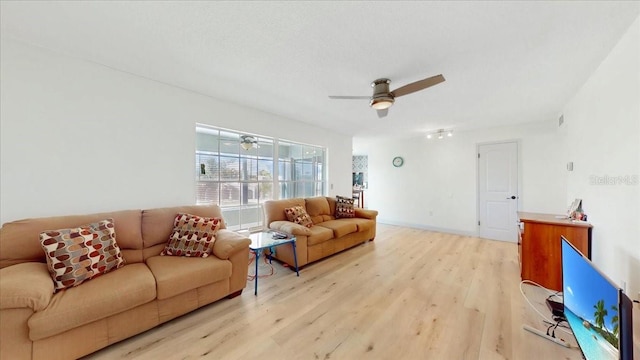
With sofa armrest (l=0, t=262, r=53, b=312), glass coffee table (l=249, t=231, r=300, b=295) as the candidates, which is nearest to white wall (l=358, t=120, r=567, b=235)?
glass coffee table (l=249, t=231, r=300, b=295)

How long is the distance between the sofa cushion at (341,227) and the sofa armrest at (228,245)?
1584 mm

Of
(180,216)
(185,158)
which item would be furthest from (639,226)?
(185,158)

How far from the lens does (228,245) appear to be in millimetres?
2303

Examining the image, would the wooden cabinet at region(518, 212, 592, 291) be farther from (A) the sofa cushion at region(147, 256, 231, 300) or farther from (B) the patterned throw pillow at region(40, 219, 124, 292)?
(B) the patterned throw pillow at region(40, 219, 124, 292)

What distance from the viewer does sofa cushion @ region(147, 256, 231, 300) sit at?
1.88 m

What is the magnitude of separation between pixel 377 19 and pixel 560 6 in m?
1.17

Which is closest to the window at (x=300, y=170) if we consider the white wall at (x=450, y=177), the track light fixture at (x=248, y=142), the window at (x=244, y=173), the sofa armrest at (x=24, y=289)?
the window at (x=244, y=173)

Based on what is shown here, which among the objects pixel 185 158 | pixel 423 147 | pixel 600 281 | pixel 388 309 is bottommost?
pixel 388 309

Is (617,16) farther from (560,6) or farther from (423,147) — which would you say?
(423,147)

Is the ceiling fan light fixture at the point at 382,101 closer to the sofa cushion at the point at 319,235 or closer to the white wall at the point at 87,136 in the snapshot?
the sofa cushion at the point at 319,235

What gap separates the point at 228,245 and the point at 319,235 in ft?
4.58

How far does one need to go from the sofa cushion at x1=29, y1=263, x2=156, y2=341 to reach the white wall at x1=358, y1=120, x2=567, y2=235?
556cm

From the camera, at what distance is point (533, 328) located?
1894 mm

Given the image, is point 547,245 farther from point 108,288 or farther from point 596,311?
point 108,288
